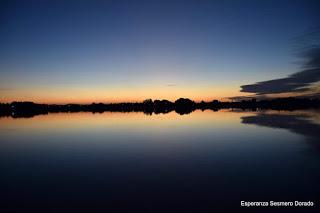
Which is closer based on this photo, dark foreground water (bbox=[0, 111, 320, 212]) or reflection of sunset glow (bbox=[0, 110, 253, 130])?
dark foreground water (bbox=[0, 111, 320, 212])

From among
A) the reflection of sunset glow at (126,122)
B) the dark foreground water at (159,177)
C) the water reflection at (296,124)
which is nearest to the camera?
the dark foreground water at (159,177)

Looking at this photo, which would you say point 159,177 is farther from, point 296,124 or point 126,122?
point 126,122

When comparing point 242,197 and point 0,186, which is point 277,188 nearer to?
point 242,197

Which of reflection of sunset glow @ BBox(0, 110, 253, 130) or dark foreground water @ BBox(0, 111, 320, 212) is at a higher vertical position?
reflection of sunset glow @ BBox(0, 110, 253, 130)

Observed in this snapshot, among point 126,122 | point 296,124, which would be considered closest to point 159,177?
point 296,124

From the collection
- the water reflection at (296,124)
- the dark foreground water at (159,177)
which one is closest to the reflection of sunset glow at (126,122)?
the water reflection at (296,124)

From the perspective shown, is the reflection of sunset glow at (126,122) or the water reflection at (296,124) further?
the reflection of sunset glow at (126,122)

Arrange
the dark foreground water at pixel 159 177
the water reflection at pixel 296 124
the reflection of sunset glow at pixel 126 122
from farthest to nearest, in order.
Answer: the reflection of sunset glow at pixel 126 122
the water reflection at pixel 296 124
the dark foreground water at pixel 159 177

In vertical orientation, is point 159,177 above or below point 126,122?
below

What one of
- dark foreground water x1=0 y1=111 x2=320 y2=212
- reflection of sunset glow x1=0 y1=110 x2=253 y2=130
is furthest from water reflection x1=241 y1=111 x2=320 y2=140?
dark foreground water x1=0 y1=111 x2=320 y2=212

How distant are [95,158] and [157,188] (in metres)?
11.4

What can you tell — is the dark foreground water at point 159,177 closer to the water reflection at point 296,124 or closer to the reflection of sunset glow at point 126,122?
the water reflection at point 296,124

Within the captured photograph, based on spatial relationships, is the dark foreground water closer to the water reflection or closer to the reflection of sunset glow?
the water reflection

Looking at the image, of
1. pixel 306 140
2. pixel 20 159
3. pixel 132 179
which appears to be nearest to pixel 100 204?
pixel 132 179
